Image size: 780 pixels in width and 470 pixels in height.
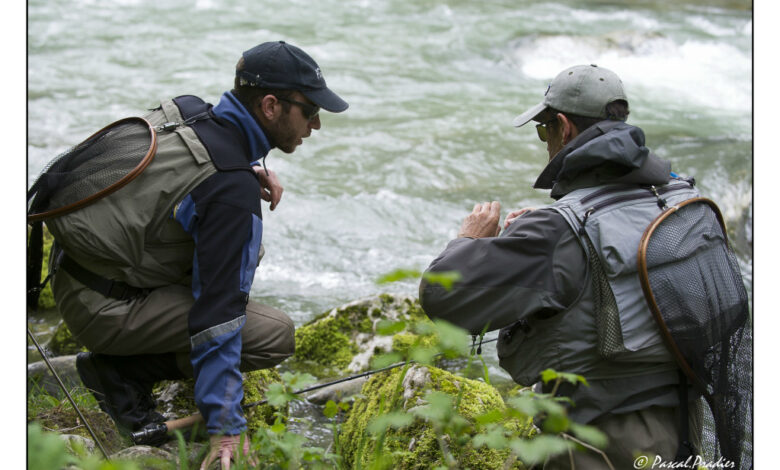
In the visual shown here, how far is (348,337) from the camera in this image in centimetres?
486

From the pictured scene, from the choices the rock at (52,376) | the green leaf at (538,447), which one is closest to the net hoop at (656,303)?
the green leaf at (538,447)

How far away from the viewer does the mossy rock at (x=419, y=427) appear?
121 inches

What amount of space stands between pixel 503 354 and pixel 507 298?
34 cm

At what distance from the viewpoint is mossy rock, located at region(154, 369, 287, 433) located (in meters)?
3.60

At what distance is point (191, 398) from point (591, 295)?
6.76 feet

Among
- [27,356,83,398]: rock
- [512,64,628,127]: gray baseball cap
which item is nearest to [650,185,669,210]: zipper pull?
[512,64,628,127]: gray baseball cap

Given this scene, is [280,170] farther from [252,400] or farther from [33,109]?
[252,400]

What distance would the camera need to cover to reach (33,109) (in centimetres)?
1069

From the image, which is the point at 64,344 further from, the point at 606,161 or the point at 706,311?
the point at 706,311

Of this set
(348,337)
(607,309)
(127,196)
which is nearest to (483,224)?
(607,309)

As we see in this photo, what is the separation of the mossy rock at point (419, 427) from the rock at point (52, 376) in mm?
1371

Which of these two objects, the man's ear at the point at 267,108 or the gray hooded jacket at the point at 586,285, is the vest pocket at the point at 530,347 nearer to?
the gray hooded jacket at the point at 586,285

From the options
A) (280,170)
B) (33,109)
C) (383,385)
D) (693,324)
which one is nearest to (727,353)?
(693,324)

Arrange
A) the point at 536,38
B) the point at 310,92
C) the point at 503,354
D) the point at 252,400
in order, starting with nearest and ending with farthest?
the point at 503,354
the point at 310,92
the point at 252,400
the point at 536,38
